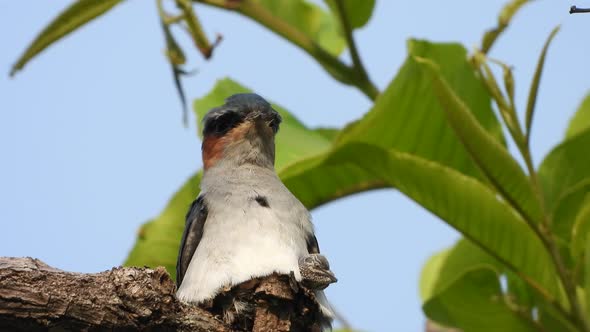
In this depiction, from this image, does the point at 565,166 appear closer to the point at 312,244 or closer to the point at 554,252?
the point at 554,252

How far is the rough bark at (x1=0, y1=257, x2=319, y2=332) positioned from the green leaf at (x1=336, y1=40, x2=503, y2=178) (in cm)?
156

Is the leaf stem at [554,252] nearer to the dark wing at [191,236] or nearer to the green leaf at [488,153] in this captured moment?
the green leaf at [488,153]

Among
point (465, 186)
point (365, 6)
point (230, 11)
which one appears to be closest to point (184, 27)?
point (230, 11)

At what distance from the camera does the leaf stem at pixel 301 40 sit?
6.72 metres

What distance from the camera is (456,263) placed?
23.0ft

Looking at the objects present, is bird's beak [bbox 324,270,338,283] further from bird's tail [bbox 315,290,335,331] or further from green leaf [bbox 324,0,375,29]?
green leaf [bbox 324,0,375,29]

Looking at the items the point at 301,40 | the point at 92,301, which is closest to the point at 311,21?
the point at 301,40

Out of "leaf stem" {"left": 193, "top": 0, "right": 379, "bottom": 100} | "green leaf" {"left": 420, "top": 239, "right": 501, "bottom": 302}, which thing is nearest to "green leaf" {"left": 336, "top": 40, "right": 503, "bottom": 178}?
"leaf stem" {"left": 193, "top": 0, "right": 379, "bottom": 100}

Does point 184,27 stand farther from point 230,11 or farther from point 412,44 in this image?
point 412,44

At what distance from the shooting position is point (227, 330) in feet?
15.6

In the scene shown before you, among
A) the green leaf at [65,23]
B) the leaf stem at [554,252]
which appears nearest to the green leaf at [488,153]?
the leaf stem at [554,252]

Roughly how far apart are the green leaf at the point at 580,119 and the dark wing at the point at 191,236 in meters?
2.69

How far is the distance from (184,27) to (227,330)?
2.51 metres

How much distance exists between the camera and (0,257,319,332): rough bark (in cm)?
→ 391
